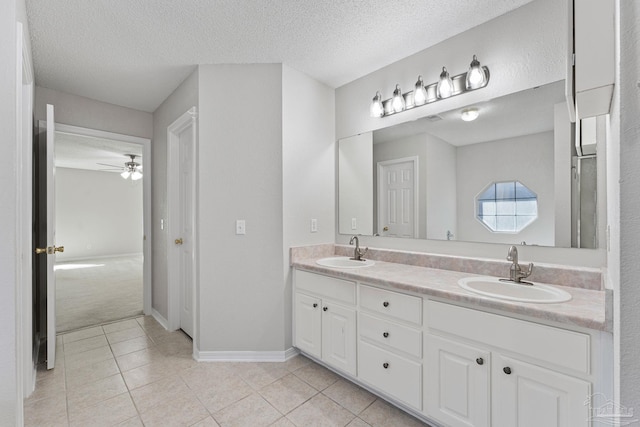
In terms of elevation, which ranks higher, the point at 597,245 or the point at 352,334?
the point at 597,245

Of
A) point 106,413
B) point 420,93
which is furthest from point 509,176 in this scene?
point 106,413

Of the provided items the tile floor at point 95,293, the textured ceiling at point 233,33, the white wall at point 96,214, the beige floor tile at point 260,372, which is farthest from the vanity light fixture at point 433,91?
the white wall at point 96,214

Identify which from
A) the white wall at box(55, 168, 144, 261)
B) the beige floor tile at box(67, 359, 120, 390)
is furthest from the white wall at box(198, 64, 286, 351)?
the white wall at box(55, 168, 144, 261)

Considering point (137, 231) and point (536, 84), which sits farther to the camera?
point (137, 231)

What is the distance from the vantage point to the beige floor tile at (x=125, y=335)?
9.04 ft

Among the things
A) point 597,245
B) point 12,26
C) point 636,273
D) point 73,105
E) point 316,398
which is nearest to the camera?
point 636,273

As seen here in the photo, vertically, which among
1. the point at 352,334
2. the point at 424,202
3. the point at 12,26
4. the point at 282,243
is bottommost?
the point at 352,334

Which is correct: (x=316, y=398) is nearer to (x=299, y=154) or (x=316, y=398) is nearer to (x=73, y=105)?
(x=299, y=154)

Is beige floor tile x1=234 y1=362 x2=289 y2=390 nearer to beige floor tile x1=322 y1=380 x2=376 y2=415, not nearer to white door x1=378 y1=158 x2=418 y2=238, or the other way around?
beige floor tile x1=322 y1=380 x2=376 y2=415

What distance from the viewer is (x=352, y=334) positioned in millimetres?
1902

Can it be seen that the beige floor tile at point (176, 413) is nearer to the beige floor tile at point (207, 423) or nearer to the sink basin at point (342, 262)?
the beige floor tile at point (207, 423)

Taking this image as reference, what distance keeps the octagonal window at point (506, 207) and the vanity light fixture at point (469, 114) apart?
1.51 ft

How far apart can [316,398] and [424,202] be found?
153 centimetres

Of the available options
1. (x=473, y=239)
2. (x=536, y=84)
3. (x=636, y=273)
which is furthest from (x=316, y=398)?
(x=536, y=84)
